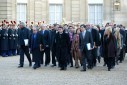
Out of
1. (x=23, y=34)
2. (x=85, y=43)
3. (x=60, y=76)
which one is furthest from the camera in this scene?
(x=23, y=34)

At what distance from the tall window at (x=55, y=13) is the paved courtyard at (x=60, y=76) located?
15433 millimetres

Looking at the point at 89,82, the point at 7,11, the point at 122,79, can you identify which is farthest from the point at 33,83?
the point at 7,11

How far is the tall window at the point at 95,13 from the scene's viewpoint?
1410 inches

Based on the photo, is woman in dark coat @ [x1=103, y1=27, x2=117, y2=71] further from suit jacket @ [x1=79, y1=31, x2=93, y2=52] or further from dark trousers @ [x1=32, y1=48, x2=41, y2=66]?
dark trousers @ [x1=32, y1=48, x2=41, y2=66]

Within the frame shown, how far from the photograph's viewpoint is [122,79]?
16.2 m

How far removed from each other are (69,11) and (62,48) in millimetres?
16383

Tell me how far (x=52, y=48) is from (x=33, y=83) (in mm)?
5937

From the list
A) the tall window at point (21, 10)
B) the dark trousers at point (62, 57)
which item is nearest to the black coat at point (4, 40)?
the dark trousers at point (62, 57)

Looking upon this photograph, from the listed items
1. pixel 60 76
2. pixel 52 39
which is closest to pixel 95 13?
pixel 52 39

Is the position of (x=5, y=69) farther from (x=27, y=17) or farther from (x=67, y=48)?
(x=27, y=17)

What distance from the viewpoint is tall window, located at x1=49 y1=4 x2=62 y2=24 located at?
3566 centimetres

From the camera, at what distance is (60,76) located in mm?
16938

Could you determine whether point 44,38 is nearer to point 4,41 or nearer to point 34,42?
point 34,42

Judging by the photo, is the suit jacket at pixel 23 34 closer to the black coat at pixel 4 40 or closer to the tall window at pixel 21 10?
the black coat at pixel 4 40
